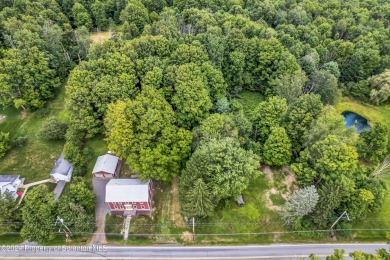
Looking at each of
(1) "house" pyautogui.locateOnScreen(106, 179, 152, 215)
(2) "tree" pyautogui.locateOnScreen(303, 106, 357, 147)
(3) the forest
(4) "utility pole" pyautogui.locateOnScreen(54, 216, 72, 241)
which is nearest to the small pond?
(3) the forest

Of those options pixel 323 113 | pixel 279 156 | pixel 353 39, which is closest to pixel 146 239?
pixel 279 156

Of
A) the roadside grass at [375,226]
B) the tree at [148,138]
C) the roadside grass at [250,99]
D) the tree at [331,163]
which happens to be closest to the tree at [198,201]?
the tree at [148,138]

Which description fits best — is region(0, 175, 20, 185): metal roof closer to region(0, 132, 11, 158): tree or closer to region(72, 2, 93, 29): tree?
region(0, 132, 11, 158): tree

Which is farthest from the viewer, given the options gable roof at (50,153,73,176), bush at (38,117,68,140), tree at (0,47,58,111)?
tree at (0,47,58,111)

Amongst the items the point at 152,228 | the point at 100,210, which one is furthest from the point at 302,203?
the point at 100,210

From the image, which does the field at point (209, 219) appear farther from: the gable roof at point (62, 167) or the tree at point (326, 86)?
the tree at point (326, 86)

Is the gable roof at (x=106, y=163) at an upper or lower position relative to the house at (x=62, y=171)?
upper

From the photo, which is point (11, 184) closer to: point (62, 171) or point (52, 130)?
point (62, 171)

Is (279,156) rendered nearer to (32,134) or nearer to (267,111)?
(267,111)
